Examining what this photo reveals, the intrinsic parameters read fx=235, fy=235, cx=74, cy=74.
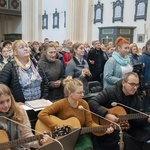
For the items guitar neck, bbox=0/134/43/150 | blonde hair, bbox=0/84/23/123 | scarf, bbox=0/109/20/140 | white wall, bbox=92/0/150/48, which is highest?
white wall, bbox=92/0/150/48

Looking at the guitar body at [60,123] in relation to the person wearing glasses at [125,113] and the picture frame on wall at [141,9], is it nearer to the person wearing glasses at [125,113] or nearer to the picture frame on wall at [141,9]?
the person wearing glasses at [125,113]

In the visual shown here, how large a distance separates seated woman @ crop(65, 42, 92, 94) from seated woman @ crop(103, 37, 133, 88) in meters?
0.28

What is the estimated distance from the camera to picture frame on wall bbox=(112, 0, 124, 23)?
9.47 m

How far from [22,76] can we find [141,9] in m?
7.31

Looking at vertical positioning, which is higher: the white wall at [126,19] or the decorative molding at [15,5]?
the decorative molding at [15,5]

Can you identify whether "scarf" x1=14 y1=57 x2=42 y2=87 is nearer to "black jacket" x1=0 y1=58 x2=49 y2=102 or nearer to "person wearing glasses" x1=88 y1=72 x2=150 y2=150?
"black jacket" x1=0 y1=58 x2=49 y2=102

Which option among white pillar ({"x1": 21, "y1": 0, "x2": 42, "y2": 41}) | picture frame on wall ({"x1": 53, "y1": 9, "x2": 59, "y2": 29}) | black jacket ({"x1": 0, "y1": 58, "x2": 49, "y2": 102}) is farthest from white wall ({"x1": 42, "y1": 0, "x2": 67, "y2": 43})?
black jacket ({"x1": 0, "y1": 58, "x2": 49, "y2": 102})

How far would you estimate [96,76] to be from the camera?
205 inches

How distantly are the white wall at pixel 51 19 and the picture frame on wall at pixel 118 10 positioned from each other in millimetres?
3417

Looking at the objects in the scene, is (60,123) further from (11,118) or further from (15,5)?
(15,5)

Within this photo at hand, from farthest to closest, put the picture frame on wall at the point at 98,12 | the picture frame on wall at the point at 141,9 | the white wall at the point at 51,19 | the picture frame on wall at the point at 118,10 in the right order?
the white wall at the point at 51,19
the picture frame on wall at the point at 98,12
the picture frame on wall at the point at 118,10
the picture frame on wall at the point at 141,9

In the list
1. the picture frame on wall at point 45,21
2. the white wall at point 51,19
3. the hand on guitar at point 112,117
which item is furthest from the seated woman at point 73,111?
the picture frame on wall at point 45,21

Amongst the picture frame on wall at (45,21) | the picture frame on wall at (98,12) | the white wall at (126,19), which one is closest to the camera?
the white wall at (126,19)

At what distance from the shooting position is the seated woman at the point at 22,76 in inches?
103
